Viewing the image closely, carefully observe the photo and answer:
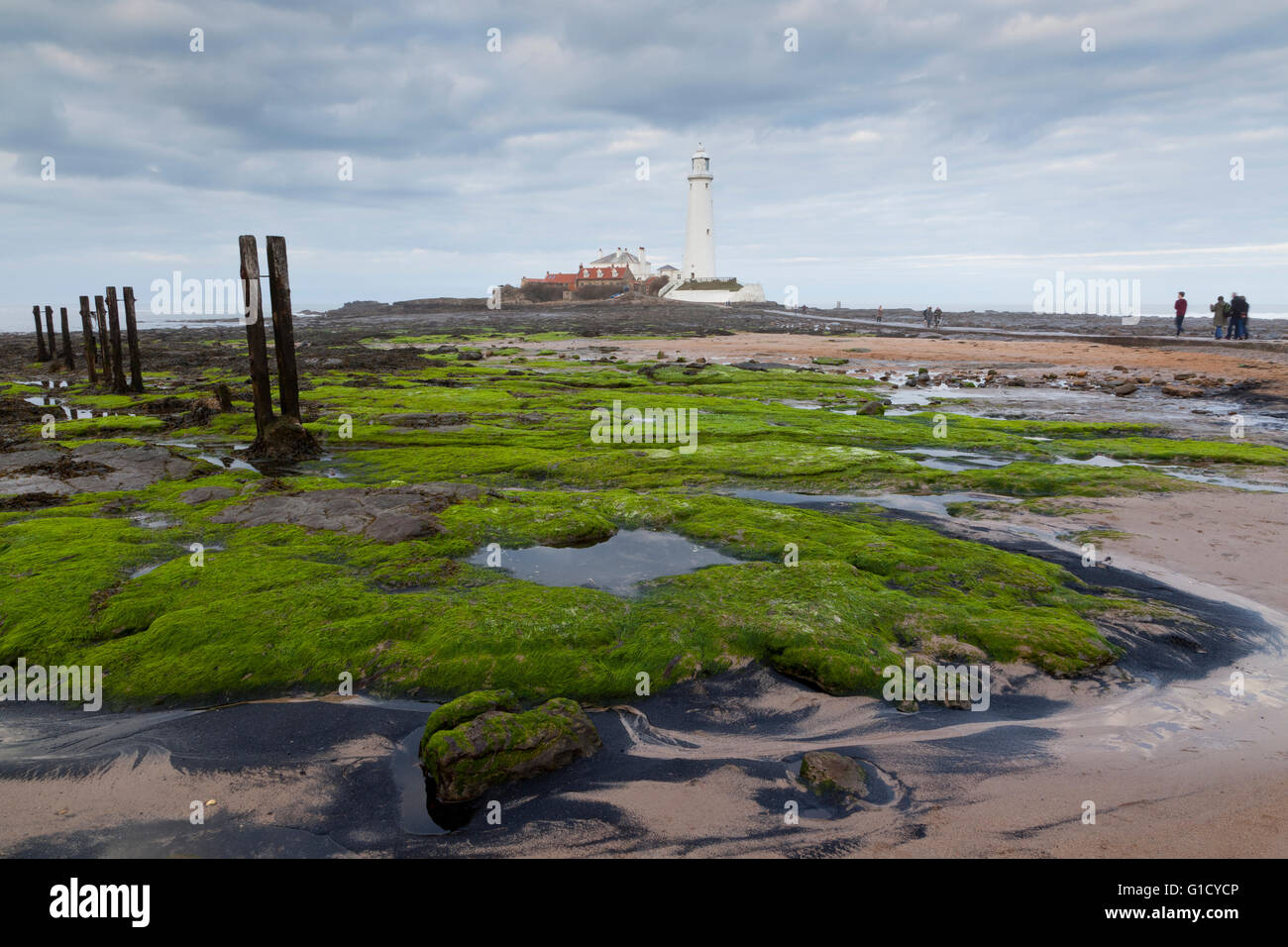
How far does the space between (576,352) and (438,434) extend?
24.4 meters

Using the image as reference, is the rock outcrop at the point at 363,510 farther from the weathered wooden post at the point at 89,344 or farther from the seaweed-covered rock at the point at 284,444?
the weathered wooden post at the point at 89,344

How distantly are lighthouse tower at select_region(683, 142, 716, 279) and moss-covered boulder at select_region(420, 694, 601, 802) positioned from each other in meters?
107

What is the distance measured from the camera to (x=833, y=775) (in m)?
5.23

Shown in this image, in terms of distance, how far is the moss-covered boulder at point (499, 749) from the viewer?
5.13 meters

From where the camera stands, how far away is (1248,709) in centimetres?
607

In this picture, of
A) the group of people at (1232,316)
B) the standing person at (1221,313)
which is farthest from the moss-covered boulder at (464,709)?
the standing person at (1221,313)

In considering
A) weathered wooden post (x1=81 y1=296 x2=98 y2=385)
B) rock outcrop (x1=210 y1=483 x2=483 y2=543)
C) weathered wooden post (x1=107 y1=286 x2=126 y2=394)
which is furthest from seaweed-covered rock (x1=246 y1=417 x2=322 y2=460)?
weathered wooden post (x1=81 y1=296 x2=98 y2=385)

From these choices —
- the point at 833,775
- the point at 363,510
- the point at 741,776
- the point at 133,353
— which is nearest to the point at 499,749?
the point at 741,776

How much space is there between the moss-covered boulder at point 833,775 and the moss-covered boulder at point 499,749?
1555mm

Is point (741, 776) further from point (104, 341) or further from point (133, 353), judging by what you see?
point (104, 341)

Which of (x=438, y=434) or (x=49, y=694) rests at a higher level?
(x=438, y=434)
